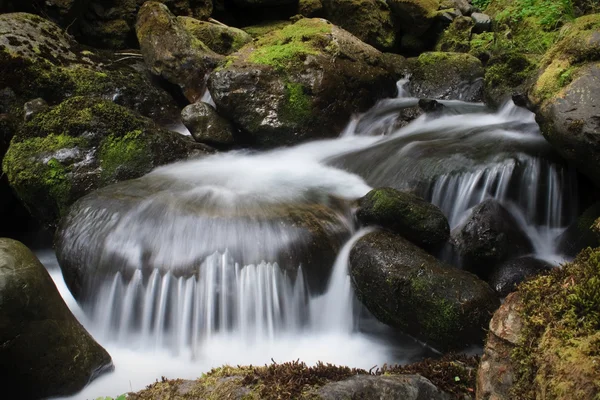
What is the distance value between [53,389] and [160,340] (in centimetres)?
121

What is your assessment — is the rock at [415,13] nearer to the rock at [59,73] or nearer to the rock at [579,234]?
the rock at [59,73]

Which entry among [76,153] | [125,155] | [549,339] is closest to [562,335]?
[549,339]

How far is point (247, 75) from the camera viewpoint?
28.2ft

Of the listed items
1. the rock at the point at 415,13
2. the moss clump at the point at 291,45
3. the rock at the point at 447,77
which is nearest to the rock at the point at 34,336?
the moss clump at the point at 291,45

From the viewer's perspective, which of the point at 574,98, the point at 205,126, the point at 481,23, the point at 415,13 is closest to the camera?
the point at 574,98

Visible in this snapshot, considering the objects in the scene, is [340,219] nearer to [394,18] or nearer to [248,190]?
[248,190]

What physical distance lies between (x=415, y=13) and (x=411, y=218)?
35.2 feet

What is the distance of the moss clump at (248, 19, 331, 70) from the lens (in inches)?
350

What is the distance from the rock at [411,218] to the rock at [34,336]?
3422 millimetres

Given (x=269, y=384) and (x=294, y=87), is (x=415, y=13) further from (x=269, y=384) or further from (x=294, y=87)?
(x=269, y=384)

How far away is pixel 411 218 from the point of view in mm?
5367

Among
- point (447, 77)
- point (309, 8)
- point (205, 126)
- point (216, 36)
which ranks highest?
point (309, 8)

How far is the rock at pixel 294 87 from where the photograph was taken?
847 cm

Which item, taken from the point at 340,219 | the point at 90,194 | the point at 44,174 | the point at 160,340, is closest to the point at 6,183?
the point at 44,174
